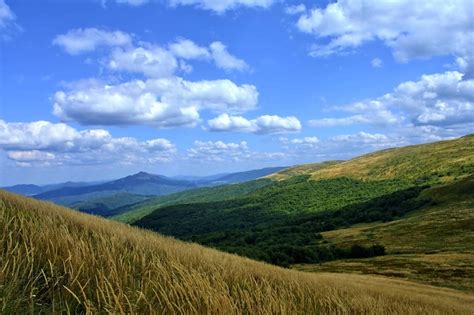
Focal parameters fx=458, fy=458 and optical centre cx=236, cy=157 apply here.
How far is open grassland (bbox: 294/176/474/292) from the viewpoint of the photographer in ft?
238

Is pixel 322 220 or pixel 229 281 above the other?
pixel 229 281

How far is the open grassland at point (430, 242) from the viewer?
72.4m

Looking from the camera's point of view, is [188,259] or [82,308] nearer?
[82,308]

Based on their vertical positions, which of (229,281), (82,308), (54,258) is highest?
(54,258)

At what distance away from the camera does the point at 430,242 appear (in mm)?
105688

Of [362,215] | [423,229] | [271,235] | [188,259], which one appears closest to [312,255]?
[423,229]

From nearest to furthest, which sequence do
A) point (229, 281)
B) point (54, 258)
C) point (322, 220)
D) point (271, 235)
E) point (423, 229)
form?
point (54, 258)
point (229, 281)
point (423, 229)
point (271, 235)
point (322, 220)

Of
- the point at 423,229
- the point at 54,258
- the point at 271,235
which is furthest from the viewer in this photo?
the point at 271,235

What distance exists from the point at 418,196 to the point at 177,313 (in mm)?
179934

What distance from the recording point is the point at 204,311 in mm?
5227

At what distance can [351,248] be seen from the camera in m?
109

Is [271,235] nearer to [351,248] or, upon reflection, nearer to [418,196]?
[351,248]

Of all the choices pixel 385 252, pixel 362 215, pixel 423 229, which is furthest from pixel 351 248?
pixel 362 215

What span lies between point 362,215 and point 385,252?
6962cm
